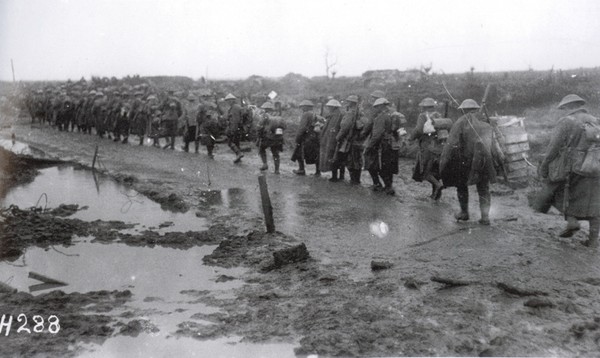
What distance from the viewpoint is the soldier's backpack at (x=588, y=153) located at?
600 cm

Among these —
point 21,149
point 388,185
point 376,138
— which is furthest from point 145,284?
point 21,149

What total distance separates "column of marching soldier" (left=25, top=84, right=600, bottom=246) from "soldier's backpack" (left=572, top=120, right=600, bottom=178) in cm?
10

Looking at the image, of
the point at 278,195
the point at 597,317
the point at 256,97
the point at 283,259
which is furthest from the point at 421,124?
the point at 256,97

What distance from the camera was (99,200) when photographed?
9602 mm

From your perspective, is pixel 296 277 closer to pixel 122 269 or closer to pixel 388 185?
pixel 122 269

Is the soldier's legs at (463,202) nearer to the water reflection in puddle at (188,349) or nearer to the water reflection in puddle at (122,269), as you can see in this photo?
the water reflection in puddle at (122,269)

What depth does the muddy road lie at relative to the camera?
4.07 m

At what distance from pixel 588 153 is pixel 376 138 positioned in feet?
13.9

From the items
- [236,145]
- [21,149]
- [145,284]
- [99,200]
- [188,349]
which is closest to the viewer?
[188,349]

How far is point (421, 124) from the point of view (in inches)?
370

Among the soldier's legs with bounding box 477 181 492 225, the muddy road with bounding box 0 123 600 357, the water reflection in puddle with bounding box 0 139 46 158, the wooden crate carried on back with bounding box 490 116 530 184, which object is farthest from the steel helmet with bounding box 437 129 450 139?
the water reflection in puddle with bounding box 0 139 46 158

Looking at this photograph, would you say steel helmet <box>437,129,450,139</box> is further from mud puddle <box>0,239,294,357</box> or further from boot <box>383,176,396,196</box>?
mud puddle <box>0,239,294,357</box>

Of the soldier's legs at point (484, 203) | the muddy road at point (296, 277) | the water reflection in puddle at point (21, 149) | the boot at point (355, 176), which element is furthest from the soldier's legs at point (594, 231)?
the water reflection in puddle at point (21, 149)

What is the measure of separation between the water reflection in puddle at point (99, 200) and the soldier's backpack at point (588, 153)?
499 centimetres
